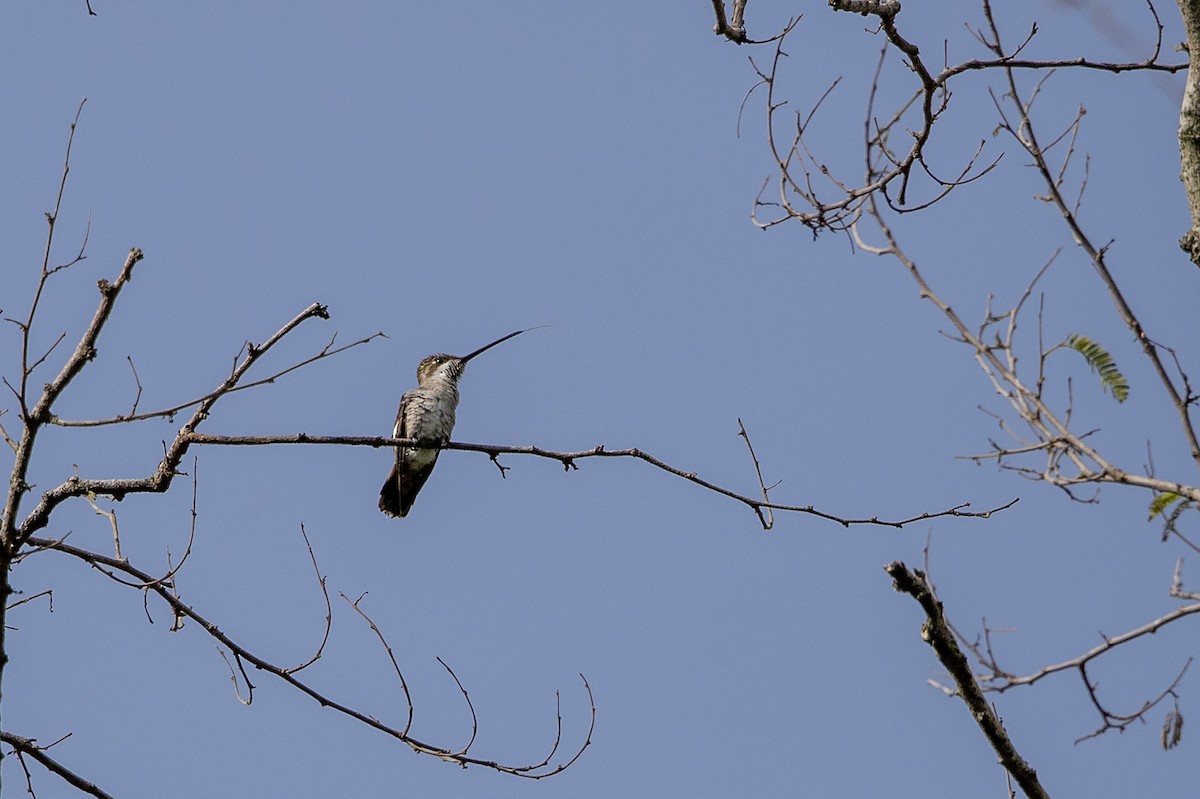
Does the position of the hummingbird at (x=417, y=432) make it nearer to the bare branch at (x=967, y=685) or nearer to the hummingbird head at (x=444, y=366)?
the hummingbird head at (x=444, y=366)

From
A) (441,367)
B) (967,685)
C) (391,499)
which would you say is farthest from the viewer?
(441,367)

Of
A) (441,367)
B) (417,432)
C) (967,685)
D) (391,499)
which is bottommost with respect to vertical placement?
(967,685)

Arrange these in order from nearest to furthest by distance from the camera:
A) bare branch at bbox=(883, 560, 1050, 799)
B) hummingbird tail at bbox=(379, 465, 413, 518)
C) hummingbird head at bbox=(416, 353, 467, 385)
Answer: bare branch at bbox=(883, 560, 1050, 799)
hummingbird tail at bbox=(379, 465, 413, 518)
hummingbird head at bbox=(416, 353, 467, 385)

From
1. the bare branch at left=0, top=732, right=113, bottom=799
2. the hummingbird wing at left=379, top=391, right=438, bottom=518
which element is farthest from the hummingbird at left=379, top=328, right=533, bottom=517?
the bare branch at left=0, top=732, right=113, bottom=799

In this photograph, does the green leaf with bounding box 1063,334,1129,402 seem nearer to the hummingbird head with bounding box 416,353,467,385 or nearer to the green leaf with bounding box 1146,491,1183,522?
the green leaf with bounding box 1146,491,1183,522

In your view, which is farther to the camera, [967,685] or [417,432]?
[417,432]

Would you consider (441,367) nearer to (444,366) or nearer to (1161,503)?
(444,366)

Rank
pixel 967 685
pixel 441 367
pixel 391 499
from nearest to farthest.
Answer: pixel 967 685, pixel 391 499, pixel 441 367

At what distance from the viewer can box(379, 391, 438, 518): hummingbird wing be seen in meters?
8.00

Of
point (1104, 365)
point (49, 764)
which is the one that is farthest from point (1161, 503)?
point (49, 764)

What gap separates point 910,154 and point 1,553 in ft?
12.5

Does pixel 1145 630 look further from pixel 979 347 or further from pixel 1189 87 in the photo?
pixel 1189 87

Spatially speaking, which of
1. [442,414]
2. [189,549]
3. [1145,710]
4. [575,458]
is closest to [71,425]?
[189,549]

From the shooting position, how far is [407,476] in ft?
26.6
